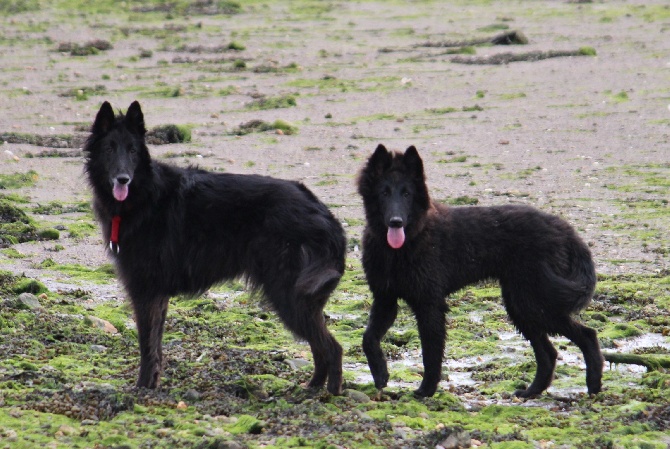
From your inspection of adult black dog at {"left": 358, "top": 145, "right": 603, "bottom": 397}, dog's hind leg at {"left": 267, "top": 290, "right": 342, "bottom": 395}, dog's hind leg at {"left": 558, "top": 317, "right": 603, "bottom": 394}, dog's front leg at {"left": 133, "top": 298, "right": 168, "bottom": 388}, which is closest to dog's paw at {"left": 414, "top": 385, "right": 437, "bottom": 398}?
adult black dog at {"left": 358, "top": 145, "right": 603, "bottom": 397}

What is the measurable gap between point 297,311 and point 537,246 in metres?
1.72

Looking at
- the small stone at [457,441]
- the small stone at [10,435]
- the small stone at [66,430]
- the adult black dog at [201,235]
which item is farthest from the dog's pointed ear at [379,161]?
the small stone at [10,435]

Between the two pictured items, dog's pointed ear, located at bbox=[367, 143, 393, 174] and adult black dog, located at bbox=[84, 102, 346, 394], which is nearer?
adult black dog, located at bbox=[84, 102, 346, 394]

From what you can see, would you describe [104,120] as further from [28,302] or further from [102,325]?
[28,302]

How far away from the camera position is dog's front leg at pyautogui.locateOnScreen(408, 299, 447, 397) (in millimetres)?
6801

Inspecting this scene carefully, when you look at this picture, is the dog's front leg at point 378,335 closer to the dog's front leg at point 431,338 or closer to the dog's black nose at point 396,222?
the dog's front leg at point 431,338

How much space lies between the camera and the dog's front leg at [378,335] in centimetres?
→ 696

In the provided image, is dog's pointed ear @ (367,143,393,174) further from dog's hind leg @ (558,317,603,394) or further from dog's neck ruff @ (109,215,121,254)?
dog's neck ruff @ (109,215,121,254)

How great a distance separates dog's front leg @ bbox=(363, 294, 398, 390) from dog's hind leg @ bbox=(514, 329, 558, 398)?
34.8 inches

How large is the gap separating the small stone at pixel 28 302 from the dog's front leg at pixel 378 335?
2.80 m

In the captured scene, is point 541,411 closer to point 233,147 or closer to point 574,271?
point 574,271

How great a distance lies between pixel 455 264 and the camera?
23.6 feet

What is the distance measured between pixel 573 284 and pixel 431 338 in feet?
3.42

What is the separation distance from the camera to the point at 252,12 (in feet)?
96.6
